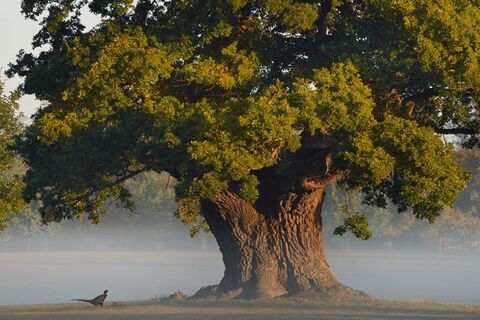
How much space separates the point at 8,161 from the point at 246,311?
22.5m

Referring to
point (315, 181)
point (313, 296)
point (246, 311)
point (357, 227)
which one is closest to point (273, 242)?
point (313, 296)

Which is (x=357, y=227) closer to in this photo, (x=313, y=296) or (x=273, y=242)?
(x=313, y=296)

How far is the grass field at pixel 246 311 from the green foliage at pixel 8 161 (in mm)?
9853

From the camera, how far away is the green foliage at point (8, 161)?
55656mm

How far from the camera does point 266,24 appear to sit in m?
43.8

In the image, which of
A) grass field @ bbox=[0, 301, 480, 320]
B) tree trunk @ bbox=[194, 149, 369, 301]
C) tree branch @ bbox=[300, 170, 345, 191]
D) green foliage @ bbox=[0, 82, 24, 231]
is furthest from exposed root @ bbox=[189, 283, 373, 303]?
green foliage @ bbox=[0, 82, 24, 231]

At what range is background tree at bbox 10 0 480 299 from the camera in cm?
3938

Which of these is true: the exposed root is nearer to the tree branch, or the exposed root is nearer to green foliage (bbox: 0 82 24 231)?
the tree branch

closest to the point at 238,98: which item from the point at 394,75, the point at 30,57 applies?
the point at 394,75

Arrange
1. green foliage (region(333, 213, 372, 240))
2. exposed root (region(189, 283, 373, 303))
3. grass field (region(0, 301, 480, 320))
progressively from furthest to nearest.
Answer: exposed root (region(189, 283, 373, 303)) → green foliage (region(333, 213, 372, 240)) → grass field (region(0, 301, 480, 320))

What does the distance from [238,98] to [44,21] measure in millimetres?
A: 8021

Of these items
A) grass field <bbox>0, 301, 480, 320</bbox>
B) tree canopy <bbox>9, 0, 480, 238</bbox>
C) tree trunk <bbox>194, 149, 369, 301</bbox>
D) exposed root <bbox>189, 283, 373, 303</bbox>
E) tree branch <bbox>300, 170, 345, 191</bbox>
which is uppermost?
tree canopy <bbox>9, 0, 480, 238</bbox>

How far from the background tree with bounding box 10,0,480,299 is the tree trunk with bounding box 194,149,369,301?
0.18 ft

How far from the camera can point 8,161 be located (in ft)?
195
